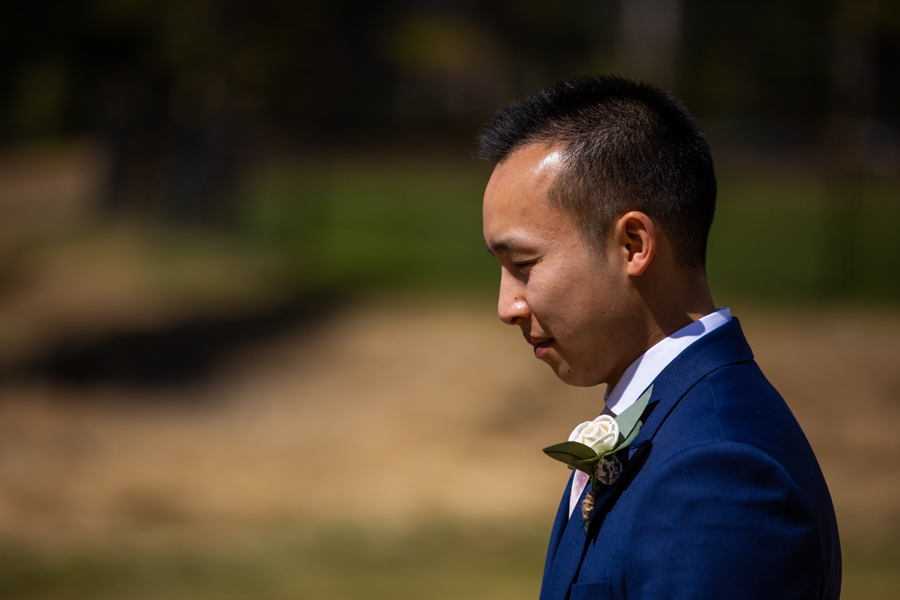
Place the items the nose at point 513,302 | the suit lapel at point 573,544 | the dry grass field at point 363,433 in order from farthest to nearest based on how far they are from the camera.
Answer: the dry grass field at point 363,433 → the nose at point 513,302 → the suit lapel at point 573,544

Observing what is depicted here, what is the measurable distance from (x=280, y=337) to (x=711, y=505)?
33.9 feet

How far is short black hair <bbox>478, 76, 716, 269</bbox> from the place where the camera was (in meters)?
1.45

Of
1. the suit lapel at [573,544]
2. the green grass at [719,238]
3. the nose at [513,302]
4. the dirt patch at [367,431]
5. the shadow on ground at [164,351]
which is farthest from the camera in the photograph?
the green grass at [719,238]

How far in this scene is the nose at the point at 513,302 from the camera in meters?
1.53

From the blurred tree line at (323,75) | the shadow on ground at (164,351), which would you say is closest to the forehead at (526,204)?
the shadow on ground at (164,351)

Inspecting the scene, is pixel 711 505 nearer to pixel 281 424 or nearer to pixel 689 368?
pixel 689 368

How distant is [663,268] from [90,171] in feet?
39.0

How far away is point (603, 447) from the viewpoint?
1.39m

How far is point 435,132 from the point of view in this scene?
106ft

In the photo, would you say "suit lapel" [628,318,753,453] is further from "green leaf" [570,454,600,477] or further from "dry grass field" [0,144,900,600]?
"dry grass field" [0,144,900,600]

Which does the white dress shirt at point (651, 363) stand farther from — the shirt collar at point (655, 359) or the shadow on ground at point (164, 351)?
the shadow on ground at point (164, 351)

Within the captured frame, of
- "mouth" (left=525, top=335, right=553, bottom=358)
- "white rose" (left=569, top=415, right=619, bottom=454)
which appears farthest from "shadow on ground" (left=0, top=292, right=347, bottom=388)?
"white rose" (left=569, top=415, right=619, bottom=454)

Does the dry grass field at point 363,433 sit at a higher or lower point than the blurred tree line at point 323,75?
lower

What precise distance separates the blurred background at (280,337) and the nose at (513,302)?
150cm
